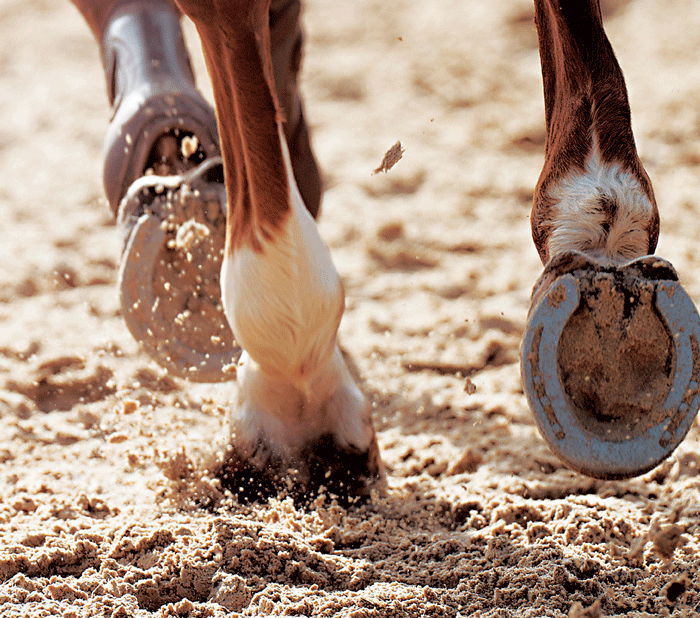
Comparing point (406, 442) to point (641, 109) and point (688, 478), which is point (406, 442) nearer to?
point (688, 478)

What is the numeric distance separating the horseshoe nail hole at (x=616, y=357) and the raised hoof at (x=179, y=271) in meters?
0.80

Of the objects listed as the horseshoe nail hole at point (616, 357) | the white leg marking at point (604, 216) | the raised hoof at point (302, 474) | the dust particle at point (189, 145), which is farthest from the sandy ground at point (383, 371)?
the dust particle at point (189, 145)

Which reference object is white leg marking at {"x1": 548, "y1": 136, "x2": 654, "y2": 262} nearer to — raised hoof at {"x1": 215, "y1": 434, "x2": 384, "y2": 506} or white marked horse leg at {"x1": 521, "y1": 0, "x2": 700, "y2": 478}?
white marked horse leg at {"x1": 521, "y1": 0, "x2": 700, "y2": 478}

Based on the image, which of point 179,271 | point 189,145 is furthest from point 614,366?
point 189,145

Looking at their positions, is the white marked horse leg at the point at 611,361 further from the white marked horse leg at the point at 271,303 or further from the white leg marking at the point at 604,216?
the white marked horse leg at the point at 271,303

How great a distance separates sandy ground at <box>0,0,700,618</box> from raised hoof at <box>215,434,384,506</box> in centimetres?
4

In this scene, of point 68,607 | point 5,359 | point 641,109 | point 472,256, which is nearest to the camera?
point 68,607

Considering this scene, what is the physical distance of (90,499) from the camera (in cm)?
163

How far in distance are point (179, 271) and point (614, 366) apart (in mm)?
948

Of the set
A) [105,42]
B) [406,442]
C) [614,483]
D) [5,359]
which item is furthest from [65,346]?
[614,483]

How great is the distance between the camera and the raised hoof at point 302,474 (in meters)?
1.59

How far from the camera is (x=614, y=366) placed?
3.92 feet

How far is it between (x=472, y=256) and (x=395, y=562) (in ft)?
5.28

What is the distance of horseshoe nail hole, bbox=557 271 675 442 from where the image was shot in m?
1.18
